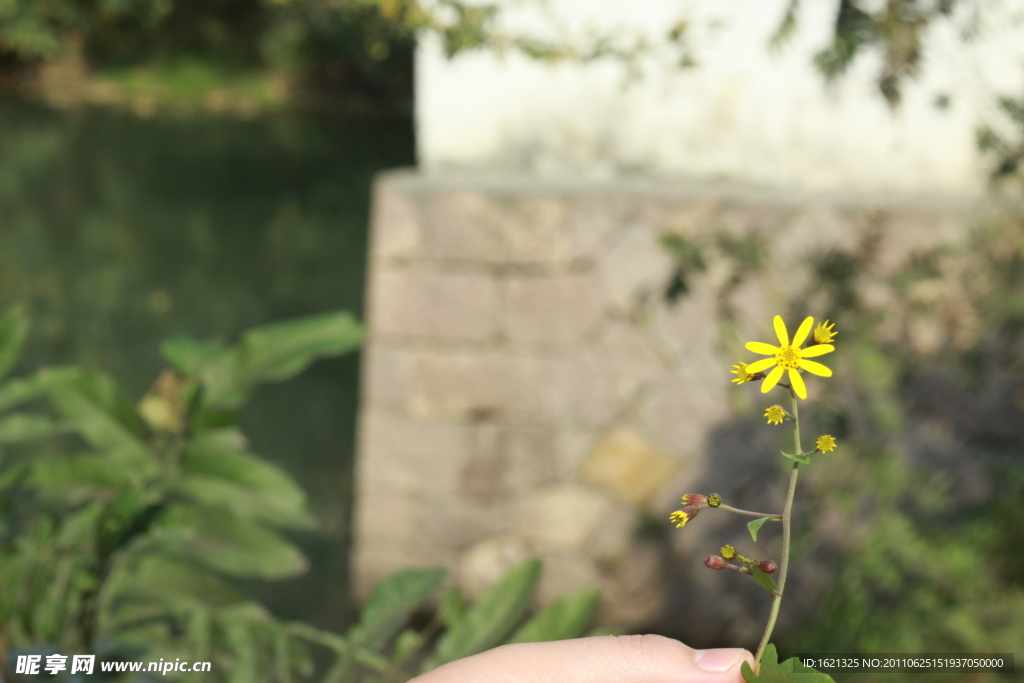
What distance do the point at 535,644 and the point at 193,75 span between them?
11391 mm

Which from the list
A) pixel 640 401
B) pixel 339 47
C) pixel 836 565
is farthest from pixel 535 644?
pixel 339 47

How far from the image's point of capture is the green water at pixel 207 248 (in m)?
3.46

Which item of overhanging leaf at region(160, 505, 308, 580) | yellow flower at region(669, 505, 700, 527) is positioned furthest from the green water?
yellow flower at region(669, 505, 700, 527)

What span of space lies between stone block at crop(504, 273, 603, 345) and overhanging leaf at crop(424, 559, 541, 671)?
1156 mm

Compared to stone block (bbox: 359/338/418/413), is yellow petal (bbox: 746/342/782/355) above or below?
above

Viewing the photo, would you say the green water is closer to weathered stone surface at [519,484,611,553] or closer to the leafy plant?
weathered stone surface at [519,484,611,553]

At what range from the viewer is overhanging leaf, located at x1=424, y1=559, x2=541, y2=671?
0.91 m

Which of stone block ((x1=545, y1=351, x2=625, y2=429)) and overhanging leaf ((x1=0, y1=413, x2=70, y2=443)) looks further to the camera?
stone block ((x1=545, y1=351, x2=625, y2=429))

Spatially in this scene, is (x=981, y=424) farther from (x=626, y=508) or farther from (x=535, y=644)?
(x=535, y=644)

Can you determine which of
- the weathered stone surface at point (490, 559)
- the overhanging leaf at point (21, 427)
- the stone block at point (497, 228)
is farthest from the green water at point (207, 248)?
the overhanging leaf at point (21, 427)

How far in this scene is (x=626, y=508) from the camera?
2.17m

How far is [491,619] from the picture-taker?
0.92 m

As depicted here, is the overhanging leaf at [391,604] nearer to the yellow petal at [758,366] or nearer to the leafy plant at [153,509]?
the leafy plant at [153,509]

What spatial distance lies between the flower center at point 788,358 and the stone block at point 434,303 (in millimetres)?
1603
